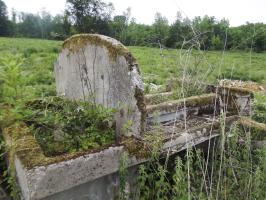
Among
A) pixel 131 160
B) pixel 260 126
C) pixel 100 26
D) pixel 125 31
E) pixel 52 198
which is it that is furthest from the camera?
pixel 100 26

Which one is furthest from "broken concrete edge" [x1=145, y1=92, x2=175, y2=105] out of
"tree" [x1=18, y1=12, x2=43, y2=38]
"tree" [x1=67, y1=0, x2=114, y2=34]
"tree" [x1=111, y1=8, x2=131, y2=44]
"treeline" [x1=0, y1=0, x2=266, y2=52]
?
"tree" [x1=18, y1=12, x2=43, y2=38]

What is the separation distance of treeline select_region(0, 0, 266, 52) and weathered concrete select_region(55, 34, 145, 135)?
30 centimetres

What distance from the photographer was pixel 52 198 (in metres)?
2.32

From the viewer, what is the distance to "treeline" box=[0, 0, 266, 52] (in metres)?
3.41

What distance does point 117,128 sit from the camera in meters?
2.90

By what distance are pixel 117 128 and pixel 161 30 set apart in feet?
8.08

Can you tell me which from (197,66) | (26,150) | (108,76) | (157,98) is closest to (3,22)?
(197,66)

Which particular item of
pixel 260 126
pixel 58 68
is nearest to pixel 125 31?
pixel 58 68

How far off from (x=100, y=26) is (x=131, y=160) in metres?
3.65

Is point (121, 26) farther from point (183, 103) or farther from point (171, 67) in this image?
point (171, 67)

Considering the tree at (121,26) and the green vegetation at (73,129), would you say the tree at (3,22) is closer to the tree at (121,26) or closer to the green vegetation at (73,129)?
the tree at (121,26)

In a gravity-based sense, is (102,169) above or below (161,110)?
below

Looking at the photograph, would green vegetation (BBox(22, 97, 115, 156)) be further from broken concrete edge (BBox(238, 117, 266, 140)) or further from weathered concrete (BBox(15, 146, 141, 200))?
broken concrete edge (BBox(238, 117, 266, 140))

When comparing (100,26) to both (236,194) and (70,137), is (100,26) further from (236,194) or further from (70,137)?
(236,194)
